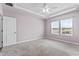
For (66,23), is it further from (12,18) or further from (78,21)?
(12,18)

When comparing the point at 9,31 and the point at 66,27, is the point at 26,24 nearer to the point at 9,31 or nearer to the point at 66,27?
the point at 9,31

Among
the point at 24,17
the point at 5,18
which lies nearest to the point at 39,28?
the point at 24,17

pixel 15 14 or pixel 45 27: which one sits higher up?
pixel 15 14

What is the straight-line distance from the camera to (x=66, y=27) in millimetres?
→ 6133

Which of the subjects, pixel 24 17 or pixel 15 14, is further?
pixel 24 17

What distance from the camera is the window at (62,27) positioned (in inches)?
230

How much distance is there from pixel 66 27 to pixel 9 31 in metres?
4.80

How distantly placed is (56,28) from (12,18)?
15.0 feet

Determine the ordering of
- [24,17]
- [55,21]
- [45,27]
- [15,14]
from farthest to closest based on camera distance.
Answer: [45,27] < [55,21] < [24,17] < [15,14]

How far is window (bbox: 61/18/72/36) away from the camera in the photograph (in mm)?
5772

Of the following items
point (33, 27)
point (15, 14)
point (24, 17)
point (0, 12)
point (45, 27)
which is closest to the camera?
point (0, 12)

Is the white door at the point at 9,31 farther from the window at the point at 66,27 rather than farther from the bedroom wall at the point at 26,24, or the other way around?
the window at the point at 66,27

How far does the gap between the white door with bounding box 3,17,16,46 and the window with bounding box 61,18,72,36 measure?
437 centimetres

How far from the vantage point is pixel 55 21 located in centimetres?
734
